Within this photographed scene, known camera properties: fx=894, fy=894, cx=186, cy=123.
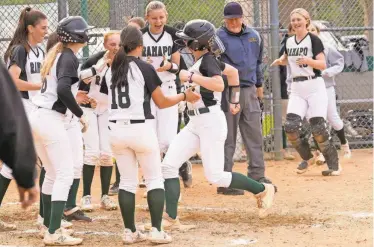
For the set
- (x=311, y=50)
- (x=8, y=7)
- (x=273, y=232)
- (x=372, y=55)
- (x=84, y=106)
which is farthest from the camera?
(x=372, y=55)

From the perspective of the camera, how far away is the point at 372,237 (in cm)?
712

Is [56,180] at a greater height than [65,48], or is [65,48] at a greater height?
[65,48]

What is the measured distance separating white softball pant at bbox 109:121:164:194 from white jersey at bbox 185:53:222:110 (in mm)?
755

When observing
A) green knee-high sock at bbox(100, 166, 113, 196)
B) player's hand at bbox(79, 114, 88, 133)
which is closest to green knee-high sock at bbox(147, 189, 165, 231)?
player's hand at bbox(79, 114, 88, 133)

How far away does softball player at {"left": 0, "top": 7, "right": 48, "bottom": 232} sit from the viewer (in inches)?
308

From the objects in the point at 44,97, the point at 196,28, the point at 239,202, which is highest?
the point at 196,28

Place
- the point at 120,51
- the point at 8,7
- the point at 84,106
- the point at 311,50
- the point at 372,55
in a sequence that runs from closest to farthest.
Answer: the point at 120,51, the point at 84,106, the point at 311,50, the point at 8,7, the point at 372,55

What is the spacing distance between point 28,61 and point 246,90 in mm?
2995

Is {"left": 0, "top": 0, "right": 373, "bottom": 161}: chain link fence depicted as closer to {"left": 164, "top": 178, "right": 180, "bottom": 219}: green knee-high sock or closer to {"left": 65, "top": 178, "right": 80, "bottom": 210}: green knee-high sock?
{"left": 65, "top": 178, "right": 80, "bottom": 210}: green knee-high sock

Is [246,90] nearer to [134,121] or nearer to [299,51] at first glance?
[299,51]

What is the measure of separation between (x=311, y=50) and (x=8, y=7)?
13.9 ft

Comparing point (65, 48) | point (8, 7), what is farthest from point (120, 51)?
point (8, 7)

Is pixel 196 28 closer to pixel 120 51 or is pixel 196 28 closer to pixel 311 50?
pixel 120 51

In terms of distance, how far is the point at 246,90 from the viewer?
10125 mm
